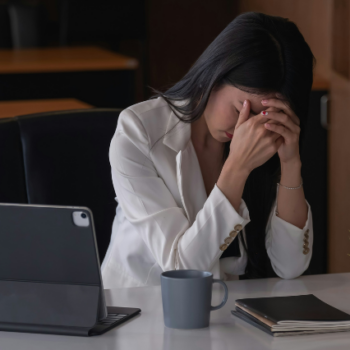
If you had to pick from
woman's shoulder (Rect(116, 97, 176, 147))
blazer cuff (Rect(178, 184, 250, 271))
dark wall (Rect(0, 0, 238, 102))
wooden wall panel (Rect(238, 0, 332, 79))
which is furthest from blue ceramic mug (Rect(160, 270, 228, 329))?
dark wall (Rect(0, 0, 238, 102))

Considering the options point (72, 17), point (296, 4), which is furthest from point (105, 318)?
point (72, 17)

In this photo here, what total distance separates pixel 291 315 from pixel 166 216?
15.6 inches

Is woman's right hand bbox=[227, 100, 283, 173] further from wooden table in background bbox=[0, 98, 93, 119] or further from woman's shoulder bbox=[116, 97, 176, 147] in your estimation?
→ wooden table in background bbox=[0, 98, 93, 119]

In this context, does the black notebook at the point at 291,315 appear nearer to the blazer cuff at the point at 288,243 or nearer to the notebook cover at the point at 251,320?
the notebook cover at the point at 251,320

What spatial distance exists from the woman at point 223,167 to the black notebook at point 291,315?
0.75 feet

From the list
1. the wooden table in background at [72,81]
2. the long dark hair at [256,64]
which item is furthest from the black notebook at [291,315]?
the wooden table in background at [72,81]

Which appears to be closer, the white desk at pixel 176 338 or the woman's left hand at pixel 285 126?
the white desk at pixel 176 338

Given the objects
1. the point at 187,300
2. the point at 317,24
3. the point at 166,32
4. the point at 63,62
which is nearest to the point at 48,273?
the point at 187,300

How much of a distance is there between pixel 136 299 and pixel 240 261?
40cm

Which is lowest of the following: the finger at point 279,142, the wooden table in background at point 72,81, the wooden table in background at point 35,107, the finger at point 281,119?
the wooden table in background at point 72,81

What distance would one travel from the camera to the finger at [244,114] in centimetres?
121

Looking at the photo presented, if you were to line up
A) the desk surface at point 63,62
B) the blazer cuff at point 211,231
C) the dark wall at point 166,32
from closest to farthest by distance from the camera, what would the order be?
the blazer cuff at point 211,231
the desk surface at point 63,62
the dark wall at point 166,32

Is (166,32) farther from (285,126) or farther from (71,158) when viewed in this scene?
(285,126)

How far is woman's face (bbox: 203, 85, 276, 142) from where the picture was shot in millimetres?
1216
